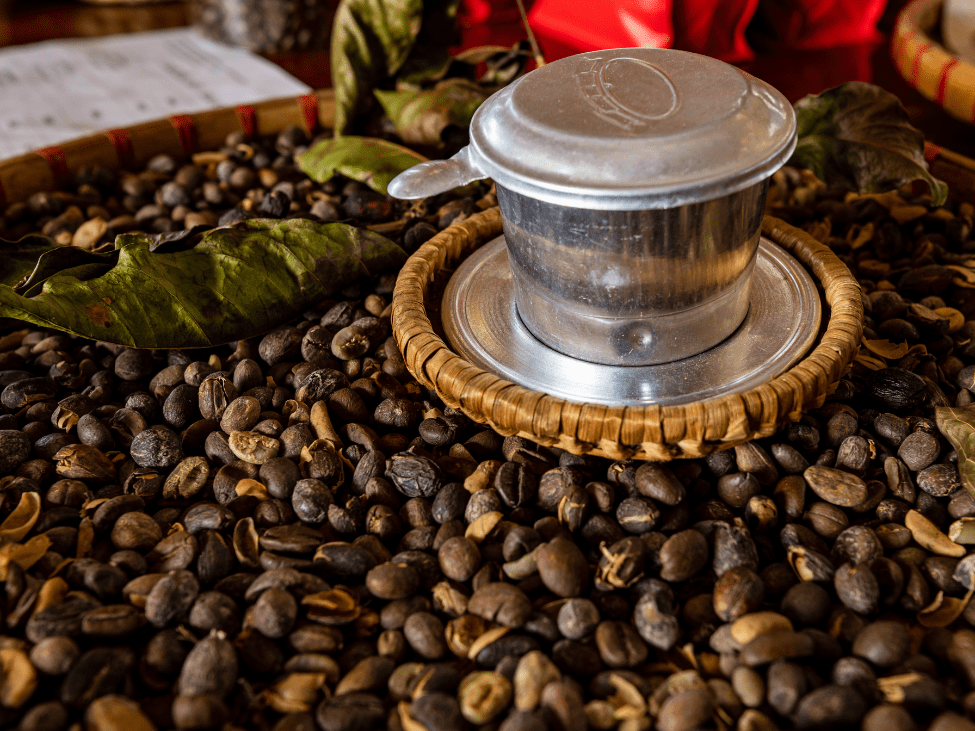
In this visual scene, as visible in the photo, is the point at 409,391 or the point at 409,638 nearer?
the point at 409,638

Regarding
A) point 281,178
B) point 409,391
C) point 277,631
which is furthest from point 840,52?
point 277,631

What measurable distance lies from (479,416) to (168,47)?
1793 millimetres

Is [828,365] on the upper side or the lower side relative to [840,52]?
upper

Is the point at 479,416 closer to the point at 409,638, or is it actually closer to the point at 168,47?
the point at 409,638

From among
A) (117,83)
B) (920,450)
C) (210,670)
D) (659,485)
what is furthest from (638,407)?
(117,83)

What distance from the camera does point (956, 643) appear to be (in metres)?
0.65

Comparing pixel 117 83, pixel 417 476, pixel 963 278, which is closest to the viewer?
pixel 417 476

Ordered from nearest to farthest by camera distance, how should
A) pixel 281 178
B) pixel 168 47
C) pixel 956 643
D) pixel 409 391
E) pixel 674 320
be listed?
pixel 956 643 → pixel 674 320 → pixel 409 391 → pixel 281 178 → pixel 168 47

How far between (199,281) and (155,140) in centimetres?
55

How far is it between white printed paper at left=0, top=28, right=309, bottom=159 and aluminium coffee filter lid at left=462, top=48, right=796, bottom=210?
1.14 meters

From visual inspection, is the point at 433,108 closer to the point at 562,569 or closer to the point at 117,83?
the point at 562,569

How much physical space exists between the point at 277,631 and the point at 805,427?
1.85 ft

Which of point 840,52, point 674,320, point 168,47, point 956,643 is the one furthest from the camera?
point 168,47

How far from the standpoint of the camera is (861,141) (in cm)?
109
